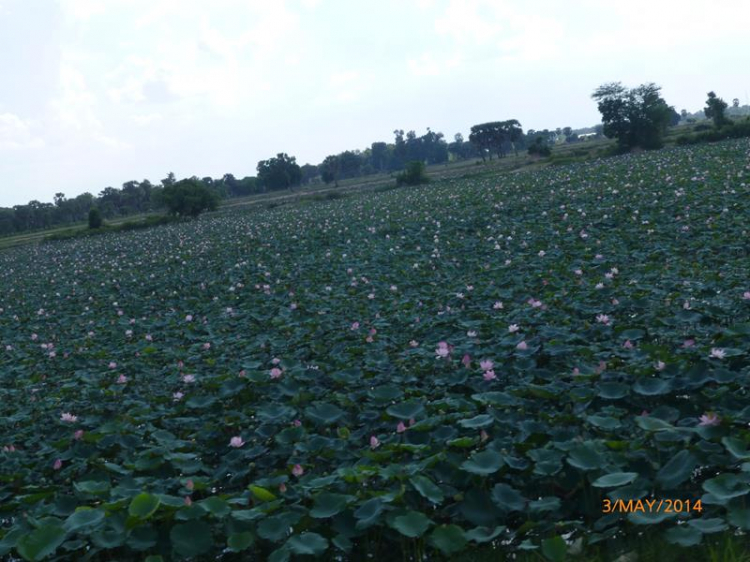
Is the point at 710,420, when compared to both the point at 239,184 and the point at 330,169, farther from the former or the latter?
the point at 239,184

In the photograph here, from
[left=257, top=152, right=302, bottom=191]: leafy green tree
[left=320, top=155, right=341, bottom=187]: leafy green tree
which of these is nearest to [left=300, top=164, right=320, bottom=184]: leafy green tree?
[left=320, top=155, right=341, bottom=187]: leafy green tree

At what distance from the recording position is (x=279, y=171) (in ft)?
290

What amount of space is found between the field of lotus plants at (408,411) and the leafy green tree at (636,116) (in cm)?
3364

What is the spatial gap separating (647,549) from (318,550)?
1.31 metres

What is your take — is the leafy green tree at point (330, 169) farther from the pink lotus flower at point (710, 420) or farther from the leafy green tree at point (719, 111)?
the pink lotus flower at point (710, 420)

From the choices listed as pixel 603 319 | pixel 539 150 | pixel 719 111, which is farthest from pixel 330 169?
pixel 603 319

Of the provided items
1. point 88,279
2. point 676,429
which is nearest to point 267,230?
point 88,279

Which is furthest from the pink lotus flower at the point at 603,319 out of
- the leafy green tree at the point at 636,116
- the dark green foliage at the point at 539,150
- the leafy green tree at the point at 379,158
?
the leafy green tree at the point at 379,158

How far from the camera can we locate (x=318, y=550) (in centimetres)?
255

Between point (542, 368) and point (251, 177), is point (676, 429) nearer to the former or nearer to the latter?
point (542, 368)

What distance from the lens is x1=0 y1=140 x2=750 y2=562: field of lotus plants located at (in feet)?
9.00

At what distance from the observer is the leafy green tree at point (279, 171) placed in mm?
88062

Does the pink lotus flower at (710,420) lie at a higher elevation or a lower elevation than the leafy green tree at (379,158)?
lower

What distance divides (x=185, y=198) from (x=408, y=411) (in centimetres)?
3995
